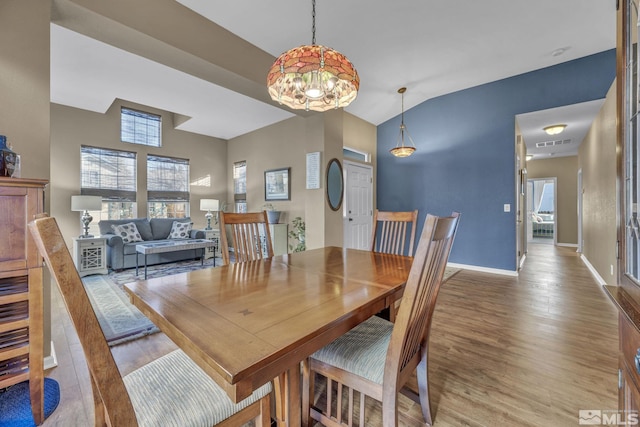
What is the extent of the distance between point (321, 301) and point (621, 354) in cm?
104

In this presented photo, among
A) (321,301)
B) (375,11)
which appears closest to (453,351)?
(321,301)

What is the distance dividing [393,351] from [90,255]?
16.4ft

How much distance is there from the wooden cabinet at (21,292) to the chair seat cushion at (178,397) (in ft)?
2.89

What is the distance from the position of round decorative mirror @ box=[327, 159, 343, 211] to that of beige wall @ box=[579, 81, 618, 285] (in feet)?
11.4

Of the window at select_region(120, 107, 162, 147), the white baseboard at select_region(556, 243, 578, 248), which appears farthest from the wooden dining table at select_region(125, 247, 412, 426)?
the white baseboard at select_region(556, 243, 578, 248)

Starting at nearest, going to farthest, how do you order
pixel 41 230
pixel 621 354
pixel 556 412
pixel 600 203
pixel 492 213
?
pixel 41 230 → pixel 621 354 → pixel 556 412 → pixel 600 203 → pixel 492 213

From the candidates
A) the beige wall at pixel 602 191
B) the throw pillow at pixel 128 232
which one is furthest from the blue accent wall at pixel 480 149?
the throw pillow at pixel 128 232

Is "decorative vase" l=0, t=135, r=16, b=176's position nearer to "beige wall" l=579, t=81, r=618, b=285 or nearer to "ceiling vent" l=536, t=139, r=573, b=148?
"beige wall" l=579, t=81, r=618, b=285

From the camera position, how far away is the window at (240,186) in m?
6.52

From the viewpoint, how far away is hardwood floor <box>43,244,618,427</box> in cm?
147

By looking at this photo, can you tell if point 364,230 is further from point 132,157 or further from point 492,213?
point 132,157

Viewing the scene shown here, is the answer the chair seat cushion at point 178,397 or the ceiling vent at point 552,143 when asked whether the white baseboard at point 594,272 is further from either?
the chair seat cushion at point 178,397

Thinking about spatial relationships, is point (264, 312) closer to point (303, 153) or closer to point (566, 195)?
point (303, 153)

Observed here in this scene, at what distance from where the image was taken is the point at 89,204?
14.0 feet
